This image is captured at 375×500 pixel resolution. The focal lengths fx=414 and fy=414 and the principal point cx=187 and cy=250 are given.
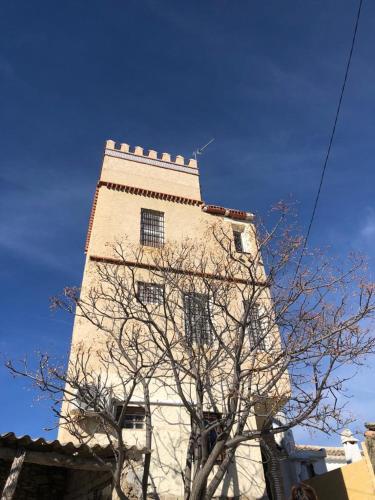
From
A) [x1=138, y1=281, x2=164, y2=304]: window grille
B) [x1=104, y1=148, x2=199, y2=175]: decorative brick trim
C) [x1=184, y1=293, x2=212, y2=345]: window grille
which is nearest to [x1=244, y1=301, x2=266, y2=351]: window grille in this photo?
[x1=184, y1=293, x2=212, y2=345]: window grille

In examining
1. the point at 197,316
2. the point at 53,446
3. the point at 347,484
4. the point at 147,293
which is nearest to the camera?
the point at 53,446

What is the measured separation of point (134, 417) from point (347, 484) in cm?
538

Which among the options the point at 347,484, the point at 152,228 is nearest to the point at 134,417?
the point at 347,484

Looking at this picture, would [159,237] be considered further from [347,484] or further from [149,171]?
[347,484]

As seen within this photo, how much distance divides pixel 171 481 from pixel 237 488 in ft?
5.40

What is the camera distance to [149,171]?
1672 cm

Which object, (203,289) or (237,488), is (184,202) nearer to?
(203,289)

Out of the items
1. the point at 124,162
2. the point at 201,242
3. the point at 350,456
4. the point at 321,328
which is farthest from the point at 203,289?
the point at 350,456

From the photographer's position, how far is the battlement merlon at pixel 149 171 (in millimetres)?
15961

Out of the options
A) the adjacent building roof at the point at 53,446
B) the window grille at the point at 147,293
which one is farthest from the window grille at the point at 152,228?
the adjacent building roof at the point at 53,446

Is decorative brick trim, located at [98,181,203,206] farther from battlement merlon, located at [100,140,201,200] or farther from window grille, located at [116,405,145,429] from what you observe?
window grille, located at [116,405,145,429]

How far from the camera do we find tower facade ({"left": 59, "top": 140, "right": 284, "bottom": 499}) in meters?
Answer: 10.1

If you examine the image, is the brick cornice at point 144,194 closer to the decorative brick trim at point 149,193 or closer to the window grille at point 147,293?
the decorative brick trim at point 149,193

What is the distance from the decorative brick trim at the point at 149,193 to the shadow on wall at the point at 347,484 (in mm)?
10108
